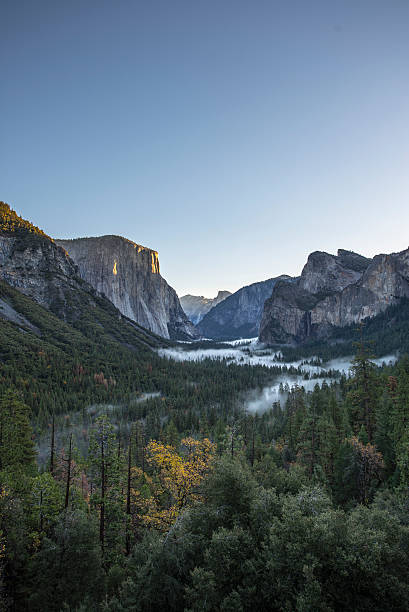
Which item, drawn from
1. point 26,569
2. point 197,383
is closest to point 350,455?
point 26,569

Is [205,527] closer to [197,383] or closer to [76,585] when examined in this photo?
[76,585]

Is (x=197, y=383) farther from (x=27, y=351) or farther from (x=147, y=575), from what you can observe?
(x=147, y=575)

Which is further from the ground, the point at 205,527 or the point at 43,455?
the point at 205,527

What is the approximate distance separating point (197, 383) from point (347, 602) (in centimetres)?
15415

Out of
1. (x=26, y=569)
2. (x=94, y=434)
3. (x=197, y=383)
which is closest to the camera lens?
(x=26, y=569)

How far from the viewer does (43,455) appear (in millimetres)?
80438

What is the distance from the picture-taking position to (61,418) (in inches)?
3964

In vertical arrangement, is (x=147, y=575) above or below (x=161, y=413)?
above

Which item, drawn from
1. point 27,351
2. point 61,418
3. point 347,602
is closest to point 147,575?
point 347,602

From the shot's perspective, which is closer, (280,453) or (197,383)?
(280,453)

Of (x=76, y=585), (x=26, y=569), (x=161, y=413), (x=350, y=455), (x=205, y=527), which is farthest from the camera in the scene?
(x=161, y=413)

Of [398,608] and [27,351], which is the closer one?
[398,608]

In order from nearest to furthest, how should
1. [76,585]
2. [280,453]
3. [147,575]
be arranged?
[147,575]
[76,585]
[280,453]

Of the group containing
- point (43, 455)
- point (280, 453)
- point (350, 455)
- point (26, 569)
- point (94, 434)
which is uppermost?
point (94, 434)
